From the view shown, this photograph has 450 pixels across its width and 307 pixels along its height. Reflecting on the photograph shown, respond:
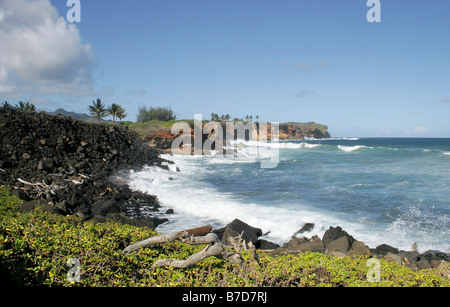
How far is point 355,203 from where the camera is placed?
15320mm

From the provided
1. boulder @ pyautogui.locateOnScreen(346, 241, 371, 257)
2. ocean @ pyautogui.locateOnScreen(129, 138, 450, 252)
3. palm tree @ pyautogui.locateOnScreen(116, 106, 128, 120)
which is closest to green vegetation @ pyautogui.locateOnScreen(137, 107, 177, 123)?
palm tree @ pyautogui.locateOnScreen(116, 106, 128, 120)

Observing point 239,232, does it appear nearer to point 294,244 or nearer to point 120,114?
point 294,244

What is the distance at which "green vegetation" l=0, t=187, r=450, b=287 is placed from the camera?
401 centimetres

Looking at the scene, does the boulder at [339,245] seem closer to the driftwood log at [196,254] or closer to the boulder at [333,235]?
the boulder at [333,235]

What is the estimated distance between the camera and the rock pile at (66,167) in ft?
36.3

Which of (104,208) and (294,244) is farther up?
(104,208)

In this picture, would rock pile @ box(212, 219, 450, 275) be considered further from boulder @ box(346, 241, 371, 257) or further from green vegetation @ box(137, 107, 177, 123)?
green vegetation @ box(137, 107, 177, 123)

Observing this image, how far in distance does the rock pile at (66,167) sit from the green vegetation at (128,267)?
4575 millimetres

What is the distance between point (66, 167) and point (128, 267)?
12.9 metres

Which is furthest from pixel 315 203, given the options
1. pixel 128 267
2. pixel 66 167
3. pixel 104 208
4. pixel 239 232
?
pixel 66 167

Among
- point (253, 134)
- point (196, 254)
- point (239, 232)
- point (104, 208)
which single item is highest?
point (253, 134)

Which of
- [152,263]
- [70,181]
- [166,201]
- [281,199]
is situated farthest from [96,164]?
[152,263]

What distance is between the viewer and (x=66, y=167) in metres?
15.4
